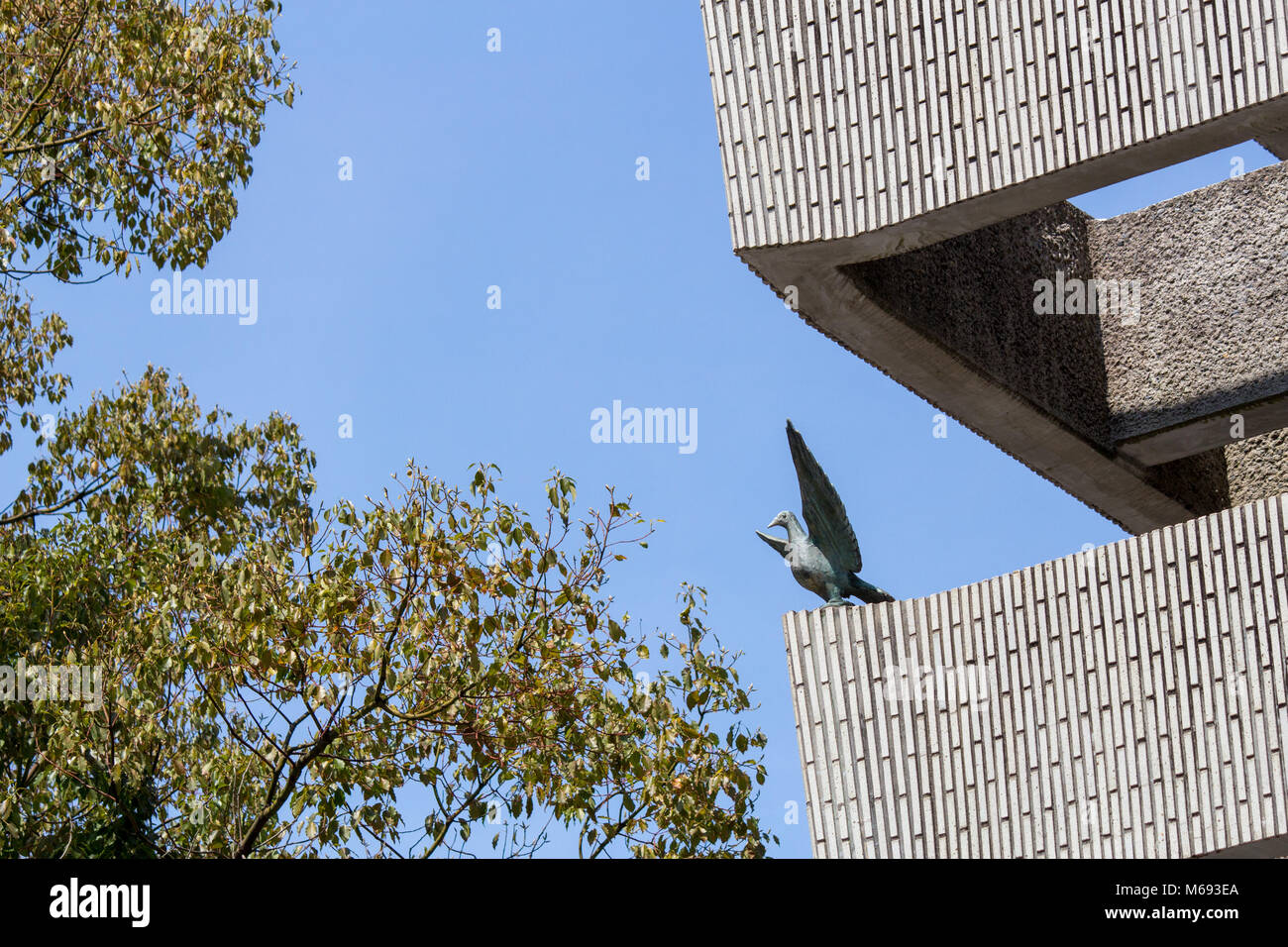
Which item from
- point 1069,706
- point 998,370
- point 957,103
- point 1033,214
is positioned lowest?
point 1069,706

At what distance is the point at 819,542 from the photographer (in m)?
8.71

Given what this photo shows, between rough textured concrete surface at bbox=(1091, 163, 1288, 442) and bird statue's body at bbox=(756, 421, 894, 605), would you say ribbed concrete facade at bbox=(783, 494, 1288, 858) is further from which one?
rough textured concrete surface at bbox=(1091, 163, 1288, 442)

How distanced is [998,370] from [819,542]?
5.47 ft

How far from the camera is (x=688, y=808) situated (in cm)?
1034

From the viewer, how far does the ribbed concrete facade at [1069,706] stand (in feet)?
24.2

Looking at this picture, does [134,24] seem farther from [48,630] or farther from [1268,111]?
[1268,111]

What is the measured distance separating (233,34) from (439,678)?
6.25 meters

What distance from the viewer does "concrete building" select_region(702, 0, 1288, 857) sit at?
7.39m

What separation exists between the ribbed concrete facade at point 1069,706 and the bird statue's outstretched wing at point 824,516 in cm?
38
